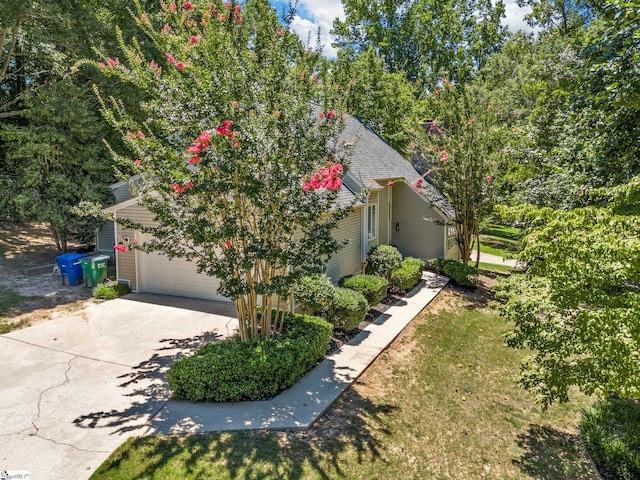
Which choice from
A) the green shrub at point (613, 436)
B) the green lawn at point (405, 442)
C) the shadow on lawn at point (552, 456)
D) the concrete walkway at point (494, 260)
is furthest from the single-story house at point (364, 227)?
the green shrub at point (613, 436)

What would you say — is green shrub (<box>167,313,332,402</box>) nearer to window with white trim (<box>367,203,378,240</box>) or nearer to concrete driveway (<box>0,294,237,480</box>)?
concrete driveway (<box>0,294,237,480</box>)

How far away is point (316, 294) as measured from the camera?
9383mm

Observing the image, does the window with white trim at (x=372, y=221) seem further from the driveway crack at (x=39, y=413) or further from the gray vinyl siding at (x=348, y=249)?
the driveway crack at (x=39, y=413)

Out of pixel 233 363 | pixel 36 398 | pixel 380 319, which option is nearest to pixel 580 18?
pixel 380 319

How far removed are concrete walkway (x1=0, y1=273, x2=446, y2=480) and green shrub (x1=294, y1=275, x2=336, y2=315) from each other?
1.17m

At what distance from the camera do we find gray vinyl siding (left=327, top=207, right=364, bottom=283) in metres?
12.5

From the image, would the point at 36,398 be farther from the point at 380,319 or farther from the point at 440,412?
the point at 380,319

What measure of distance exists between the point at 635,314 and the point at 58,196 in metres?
17.7

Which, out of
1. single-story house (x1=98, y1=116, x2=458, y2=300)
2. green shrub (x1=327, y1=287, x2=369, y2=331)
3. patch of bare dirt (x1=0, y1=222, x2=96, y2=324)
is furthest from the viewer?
single-story house (x1=98, y1=116, x2=458, y2=300)

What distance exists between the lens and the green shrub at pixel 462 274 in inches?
576

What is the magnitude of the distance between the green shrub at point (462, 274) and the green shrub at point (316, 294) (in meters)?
6.88

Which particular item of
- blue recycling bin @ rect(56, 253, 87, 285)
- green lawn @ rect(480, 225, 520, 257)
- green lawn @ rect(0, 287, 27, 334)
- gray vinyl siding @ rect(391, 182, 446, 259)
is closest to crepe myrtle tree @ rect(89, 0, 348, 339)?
green lawn @ rect(0, 287, 27, 334)

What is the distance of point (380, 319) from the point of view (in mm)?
11234

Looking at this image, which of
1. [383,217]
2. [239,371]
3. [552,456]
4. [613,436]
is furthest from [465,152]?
[239,371]
